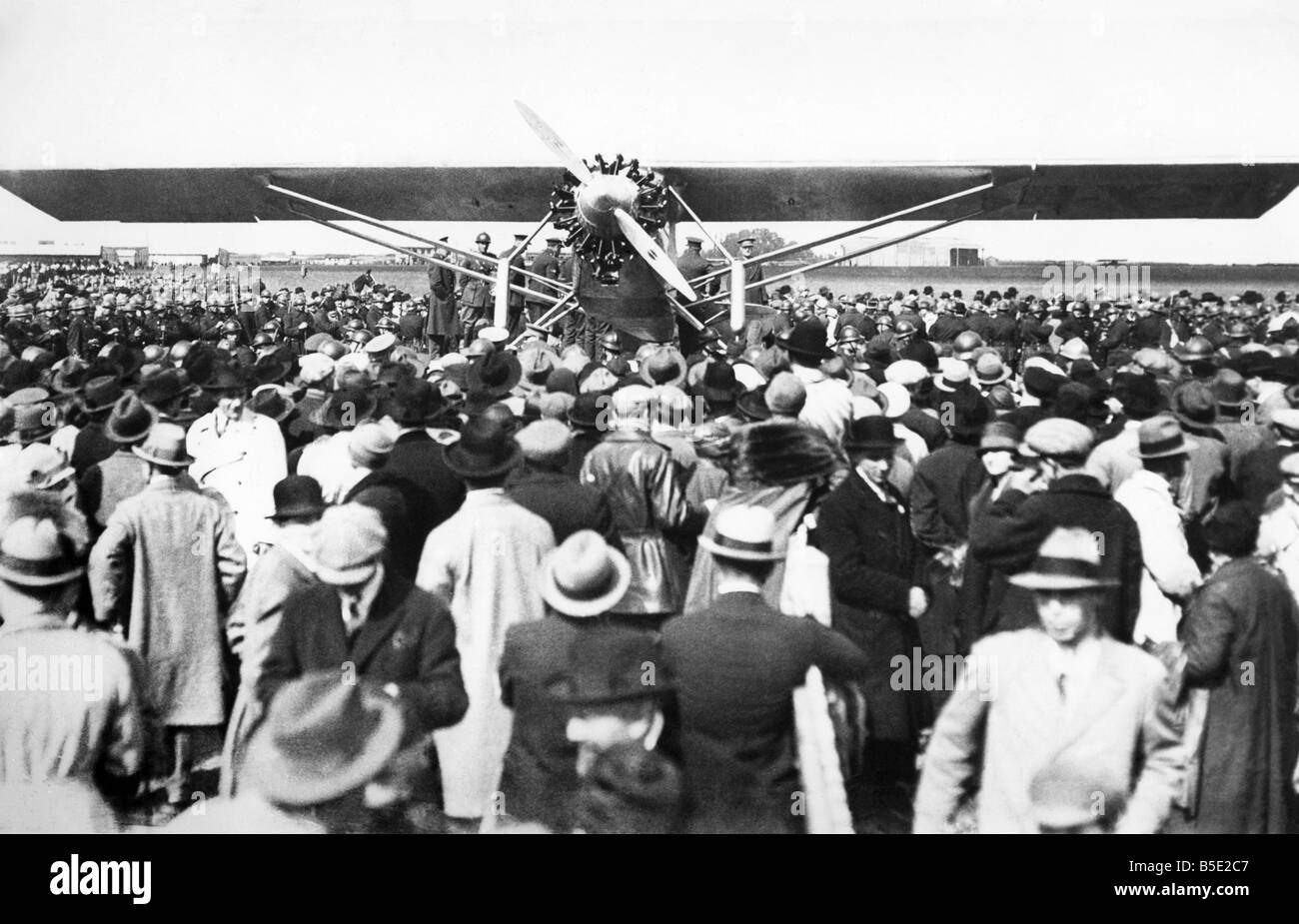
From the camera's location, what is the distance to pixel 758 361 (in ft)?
29.3

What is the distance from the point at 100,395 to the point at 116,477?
3.24 ft

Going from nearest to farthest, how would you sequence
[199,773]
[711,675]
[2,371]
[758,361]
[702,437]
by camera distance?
[711,675]
[199,773]
[702,437]
[2,371]
[758,361]

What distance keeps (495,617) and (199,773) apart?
5.60 ft

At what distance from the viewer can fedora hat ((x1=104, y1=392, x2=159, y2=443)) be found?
19.2 feet

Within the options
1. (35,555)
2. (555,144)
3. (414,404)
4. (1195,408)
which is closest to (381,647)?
(35,555)

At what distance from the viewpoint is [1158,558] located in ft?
17.4

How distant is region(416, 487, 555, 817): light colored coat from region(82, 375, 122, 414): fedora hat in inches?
113

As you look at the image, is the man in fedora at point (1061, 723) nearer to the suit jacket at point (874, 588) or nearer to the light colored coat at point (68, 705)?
the suit jacket at point (874, 588)

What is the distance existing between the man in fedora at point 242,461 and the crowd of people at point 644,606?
2 centimetres

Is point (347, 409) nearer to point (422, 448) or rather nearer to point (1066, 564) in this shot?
point (422, 448)

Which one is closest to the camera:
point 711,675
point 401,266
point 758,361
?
point 711,675

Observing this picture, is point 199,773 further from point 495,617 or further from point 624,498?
point 624,498

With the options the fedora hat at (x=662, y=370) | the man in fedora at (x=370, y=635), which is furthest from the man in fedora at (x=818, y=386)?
the man in fedora at (x=370, y=635)

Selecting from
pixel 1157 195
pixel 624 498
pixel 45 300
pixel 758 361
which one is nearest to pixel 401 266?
pixel 45 300
